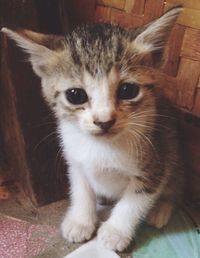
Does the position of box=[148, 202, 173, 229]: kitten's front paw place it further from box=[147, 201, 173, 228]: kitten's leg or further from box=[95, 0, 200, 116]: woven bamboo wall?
box=[95, 0, 200, 116]: woven bamboo wall

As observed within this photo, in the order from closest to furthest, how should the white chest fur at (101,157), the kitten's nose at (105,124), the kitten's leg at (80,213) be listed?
the kitten's nose at (105,124), the white chest fur at (101,157), the kitten's leg at (80,213)

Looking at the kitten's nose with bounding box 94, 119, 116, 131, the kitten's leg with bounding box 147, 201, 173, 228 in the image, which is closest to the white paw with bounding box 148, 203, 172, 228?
the kitten's leg with bounding box 147, 201, 173, 228

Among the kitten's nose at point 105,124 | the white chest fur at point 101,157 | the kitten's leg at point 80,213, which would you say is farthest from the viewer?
the kitten's leg at point 80,213

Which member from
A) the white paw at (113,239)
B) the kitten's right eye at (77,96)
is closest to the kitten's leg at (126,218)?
the white paw at (113,239)

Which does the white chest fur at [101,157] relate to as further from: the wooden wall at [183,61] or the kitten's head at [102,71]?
the wooden wall at [183,61]

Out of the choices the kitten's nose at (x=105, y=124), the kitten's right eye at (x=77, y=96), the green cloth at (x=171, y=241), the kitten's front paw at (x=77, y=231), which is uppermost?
the kitten's right eye at (x=77, y=96)

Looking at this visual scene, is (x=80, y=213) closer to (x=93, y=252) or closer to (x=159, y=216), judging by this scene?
(x=93, y=252)

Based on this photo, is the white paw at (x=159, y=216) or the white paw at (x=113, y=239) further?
the white paw at (x=159, y=216)

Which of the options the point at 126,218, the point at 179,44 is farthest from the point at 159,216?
the point at 179,44
